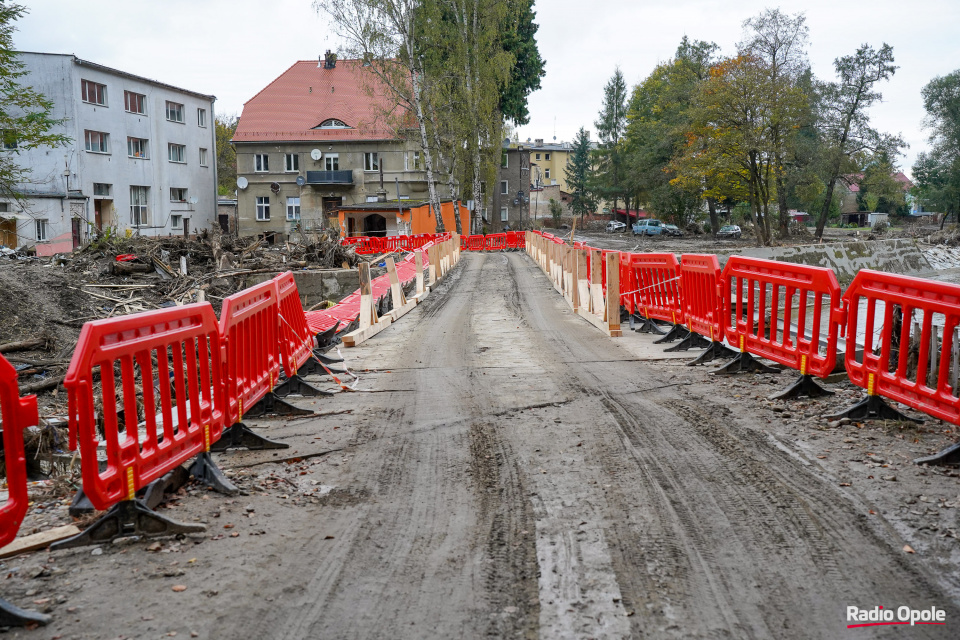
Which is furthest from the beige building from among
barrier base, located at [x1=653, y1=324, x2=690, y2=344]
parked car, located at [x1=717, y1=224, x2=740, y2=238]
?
barrier base, located at [x1=653, y1=324, x2=690, y2=344]

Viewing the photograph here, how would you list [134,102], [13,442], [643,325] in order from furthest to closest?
[134,102], [643,325], [13,442]

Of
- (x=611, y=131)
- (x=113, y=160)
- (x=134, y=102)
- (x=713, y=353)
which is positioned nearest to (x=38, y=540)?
(x=713, y=353)

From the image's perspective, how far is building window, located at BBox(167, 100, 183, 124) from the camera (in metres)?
51.4

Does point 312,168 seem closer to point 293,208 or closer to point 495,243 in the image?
point 293,208

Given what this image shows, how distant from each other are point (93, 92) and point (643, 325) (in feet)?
142

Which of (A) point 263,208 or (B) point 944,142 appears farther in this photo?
(B) point 944,142

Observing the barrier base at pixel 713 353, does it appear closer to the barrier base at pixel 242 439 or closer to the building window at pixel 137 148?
the barrier base at pixel 242 439

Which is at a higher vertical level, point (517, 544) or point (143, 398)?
point (143, 398)

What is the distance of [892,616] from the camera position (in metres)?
3.36

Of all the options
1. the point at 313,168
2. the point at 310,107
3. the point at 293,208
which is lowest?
the point at 293,208

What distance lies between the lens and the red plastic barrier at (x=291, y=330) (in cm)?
796

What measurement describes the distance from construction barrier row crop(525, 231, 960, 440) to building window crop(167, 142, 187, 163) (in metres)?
44.6

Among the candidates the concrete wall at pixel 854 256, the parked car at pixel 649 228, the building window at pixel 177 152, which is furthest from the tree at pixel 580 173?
the concrete wall at pixel 854 256

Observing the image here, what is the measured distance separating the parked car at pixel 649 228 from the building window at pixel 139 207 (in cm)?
4164
